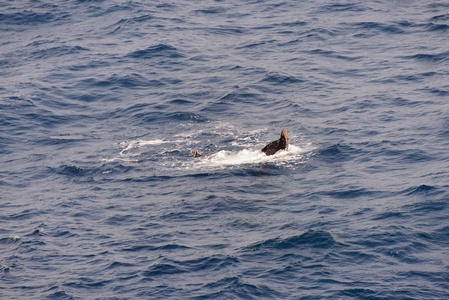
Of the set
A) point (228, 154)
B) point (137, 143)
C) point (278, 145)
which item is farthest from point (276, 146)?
point (137, 143)

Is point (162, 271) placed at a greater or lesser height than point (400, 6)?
lesser

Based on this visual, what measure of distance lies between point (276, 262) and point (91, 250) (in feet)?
24.6

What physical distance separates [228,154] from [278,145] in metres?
2.99

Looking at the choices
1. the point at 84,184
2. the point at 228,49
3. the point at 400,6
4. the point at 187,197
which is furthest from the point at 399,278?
the point at 400,6

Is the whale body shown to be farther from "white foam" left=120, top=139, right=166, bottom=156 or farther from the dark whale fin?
"white foam" left=120, top=139, right=166, bottom=156

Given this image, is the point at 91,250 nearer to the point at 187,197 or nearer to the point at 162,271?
the point at 162,271

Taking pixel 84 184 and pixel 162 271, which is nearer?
pixel 162 271

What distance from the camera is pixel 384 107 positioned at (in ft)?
119

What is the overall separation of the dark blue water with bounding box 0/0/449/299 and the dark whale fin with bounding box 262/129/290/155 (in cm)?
72

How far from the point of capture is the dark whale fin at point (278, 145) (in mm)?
30453

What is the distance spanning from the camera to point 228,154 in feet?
105

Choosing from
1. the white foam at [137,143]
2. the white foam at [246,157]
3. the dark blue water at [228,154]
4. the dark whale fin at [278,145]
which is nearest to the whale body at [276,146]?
the dark whale fin at [278,145]

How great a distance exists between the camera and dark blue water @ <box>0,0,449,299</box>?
849 inches

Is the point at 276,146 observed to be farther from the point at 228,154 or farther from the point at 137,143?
the point at 137,143
